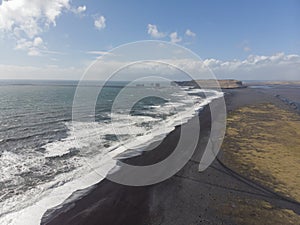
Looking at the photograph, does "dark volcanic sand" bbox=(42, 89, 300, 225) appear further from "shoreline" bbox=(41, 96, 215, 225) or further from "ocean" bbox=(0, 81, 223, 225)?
"ocean" bbox=(0, 81, 223, 225)

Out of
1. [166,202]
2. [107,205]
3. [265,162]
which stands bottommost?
[265,162]

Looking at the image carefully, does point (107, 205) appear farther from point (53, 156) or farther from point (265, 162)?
point (265, 162)

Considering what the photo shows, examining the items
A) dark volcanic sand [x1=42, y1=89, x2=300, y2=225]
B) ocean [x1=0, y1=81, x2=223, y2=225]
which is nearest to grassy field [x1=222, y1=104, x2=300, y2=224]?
dark volcanic sand [x1=42, y1=89, x2=300, y2=225]

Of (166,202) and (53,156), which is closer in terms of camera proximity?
(166,202)

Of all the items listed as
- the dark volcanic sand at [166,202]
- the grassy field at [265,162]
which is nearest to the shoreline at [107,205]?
the dark volcanic sand at [166,202]

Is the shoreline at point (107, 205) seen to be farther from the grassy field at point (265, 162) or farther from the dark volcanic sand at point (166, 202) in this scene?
the grassy field at point (265, 162)

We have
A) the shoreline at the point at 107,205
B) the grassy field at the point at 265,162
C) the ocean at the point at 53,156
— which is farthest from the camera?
the ocean at the point at 53,156

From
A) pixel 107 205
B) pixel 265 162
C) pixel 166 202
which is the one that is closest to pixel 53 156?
pixel 107 205

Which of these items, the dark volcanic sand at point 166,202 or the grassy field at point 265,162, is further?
the grassy field at point 265,162

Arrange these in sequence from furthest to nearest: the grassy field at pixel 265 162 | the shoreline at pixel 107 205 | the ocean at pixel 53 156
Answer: the ocean at pixel 53 156, the grassy field at pixel 265 162, the shoreline at pixel 107 205
